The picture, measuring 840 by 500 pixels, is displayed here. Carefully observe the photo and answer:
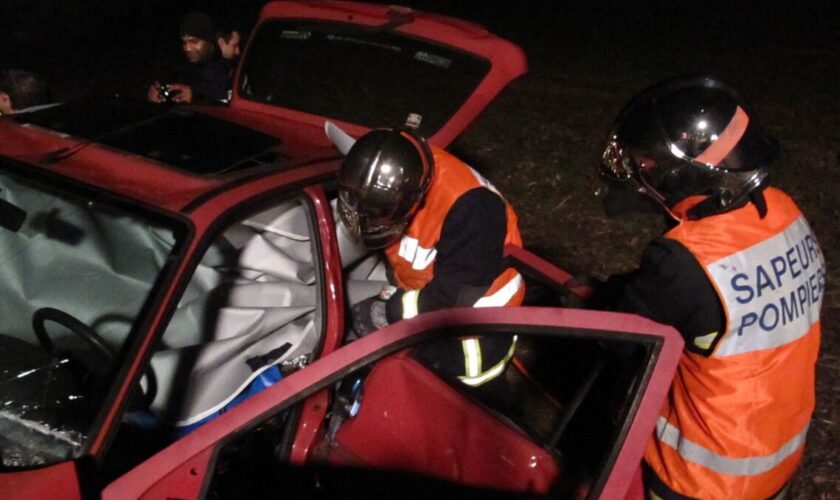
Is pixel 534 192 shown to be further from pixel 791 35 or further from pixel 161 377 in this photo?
pixel 791 35

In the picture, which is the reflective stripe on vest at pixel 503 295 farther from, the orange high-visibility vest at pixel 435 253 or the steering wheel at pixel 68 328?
the steering wheel at pixel 68 328

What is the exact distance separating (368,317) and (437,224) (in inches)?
20.2

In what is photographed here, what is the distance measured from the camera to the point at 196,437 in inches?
78.5

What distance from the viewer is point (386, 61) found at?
375cm

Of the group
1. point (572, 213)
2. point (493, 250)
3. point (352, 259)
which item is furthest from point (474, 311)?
point (572, 213)

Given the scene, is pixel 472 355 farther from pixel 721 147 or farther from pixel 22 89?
pixel 22 89

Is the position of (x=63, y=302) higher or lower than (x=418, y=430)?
higher

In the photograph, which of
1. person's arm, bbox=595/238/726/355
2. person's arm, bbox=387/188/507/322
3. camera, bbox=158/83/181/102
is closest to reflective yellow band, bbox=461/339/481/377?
person's arm, bbox=387/188/507/322

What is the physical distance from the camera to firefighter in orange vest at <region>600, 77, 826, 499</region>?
2078 millimetres

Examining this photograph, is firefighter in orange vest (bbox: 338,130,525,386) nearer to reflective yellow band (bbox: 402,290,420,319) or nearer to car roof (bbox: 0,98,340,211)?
reflective yellow band (bbox: 402,290,420,319)

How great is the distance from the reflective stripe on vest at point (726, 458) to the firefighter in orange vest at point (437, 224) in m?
0.82

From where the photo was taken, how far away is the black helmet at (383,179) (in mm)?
2721

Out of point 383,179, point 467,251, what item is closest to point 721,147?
point 467,251

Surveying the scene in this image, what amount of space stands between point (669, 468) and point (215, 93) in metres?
3.96
